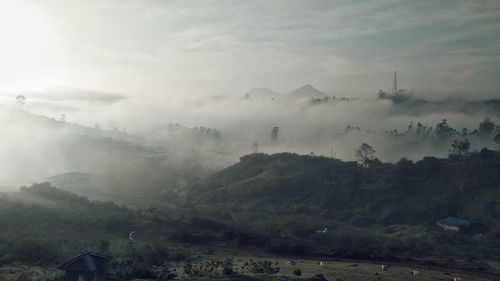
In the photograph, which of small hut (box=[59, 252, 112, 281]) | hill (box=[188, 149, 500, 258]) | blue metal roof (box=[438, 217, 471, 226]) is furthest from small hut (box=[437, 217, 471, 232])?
small hut (box=[59, 252, 112, 281])

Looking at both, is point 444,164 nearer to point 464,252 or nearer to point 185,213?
point 464,252

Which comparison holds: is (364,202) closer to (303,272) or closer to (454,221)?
(454,221)

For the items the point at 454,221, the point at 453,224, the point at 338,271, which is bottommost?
the point at 338,271

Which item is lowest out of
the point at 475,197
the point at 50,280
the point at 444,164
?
the point at 50,280

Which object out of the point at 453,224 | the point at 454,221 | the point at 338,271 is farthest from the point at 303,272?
the point at 454,221

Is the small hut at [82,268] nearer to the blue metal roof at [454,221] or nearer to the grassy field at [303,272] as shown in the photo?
the grassy field at [303,272]

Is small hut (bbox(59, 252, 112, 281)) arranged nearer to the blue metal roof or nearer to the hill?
the hill

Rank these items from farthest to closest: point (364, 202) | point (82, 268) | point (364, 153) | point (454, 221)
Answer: point (364, 153)
point (364, 202)
point (454, 221)
point (82, 268)

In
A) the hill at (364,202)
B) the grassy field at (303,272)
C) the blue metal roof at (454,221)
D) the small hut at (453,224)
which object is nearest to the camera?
the grassy field at (303,272)

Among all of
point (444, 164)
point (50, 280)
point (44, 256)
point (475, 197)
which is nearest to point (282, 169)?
point (444, 164)

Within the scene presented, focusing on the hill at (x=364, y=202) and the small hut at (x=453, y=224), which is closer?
the hill at (x=364, y=202)

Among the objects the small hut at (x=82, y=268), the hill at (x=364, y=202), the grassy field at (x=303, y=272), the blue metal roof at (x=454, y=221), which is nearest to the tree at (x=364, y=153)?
the hill at (x=364, y=202)
